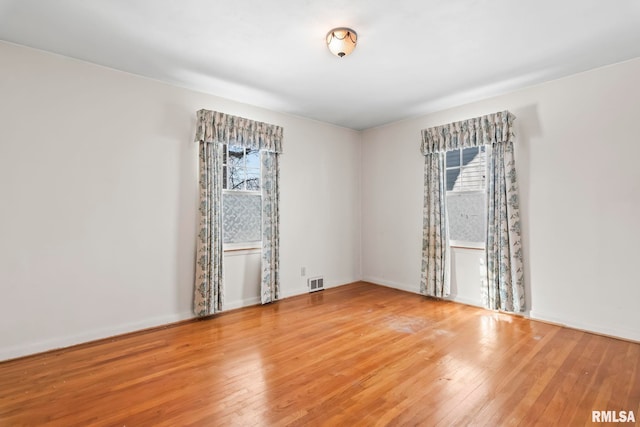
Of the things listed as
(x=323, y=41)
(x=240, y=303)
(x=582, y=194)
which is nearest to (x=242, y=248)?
(x=240, y=303)

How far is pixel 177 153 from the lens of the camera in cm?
357

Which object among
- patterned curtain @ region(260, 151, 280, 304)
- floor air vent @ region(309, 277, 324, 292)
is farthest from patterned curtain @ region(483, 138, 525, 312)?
patterned curtain @ region(260, 151, 280, 304)

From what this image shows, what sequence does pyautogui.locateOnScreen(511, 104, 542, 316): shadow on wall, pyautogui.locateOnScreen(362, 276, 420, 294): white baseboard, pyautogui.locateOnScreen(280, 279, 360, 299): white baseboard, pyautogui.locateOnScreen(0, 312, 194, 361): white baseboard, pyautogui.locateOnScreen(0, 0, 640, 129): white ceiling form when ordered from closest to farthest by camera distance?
pyautogui.locateOnScreen(0, 0, 640, 129): white ceiling
pyautogui.locateOnScreen(0, 312, 194, 361): white baseboard
pyautogui.locateOnScreen(511, 104, 542, 316): shadow on wall
pyautogui.locateOnScreen(280, 279, 360, 299): white baseboard
pyautogui.locateOnScreen(362, 276, 420, 294): white baseboard

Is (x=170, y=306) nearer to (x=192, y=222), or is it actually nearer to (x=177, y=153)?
(x=192, y=222)

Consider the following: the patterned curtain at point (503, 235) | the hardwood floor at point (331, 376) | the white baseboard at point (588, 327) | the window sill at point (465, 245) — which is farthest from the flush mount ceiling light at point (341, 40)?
the white baseboard at point (588, 327)

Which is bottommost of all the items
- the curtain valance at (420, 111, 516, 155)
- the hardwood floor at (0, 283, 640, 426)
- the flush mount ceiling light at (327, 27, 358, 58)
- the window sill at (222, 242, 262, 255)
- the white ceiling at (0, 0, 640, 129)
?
the hardwood floor at (0, 283, 640, 426)

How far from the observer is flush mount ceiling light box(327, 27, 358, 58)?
243 centimetres

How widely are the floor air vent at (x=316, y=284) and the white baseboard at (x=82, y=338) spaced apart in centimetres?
187

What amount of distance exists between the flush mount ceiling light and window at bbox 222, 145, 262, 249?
80.7 inches

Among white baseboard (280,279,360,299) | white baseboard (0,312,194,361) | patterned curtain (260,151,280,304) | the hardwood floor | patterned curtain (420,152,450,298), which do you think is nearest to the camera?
the hardwood floor

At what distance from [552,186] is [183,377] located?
4.16 metres

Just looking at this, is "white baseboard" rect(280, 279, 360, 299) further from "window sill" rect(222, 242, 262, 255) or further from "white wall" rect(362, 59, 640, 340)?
"white wall" rect(362, 59, 640, 340)

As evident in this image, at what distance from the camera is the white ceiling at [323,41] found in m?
2.20

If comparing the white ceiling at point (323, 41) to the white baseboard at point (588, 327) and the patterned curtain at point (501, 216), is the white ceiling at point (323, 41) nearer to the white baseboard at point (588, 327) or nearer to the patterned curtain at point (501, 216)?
the patterned curtain at point (501, 216)
